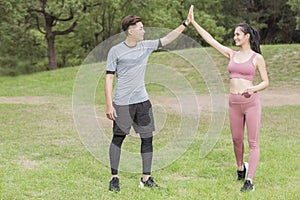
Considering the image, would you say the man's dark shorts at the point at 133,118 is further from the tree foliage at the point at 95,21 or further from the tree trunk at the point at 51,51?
the tree trunk at the point at 51,51

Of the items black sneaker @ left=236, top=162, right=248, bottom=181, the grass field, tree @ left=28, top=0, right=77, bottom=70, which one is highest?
black sneaker @ left=236, top=162, right=248, bottom=181

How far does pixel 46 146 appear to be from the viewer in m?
7.03

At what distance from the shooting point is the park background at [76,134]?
469 centimetres

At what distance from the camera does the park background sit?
185 inches

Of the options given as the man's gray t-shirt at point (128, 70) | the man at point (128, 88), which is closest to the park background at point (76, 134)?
the man at point (128, 88)

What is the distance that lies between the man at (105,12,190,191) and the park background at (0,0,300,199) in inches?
23.1

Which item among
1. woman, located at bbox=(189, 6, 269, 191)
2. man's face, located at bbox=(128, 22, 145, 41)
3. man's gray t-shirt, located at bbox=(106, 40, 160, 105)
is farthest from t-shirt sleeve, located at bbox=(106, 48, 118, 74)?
woman, located at bbox=(189, 6, 269, 191)

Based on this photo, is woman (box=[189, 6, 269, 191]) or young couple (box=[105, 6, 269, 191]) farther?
woman (box=[189, 6, 269, 191])

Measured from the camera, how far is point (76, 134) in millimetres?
8156

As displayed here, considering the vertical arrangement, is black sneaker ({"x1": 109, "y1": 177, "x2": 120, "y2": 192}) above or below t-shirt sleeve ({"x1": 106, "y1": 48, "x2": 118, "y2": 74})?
below

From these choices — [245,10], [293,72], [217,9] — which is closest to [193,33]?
[217,9]

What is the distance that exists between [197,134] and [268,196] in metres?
3.79

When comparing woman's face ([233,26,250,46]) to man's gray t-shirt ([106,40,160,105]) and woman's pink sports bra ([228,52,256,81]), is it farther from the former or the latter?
man's gray t-shirt ([106,40,160,105])

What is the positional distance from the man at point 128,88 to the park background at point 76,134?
0.59m
